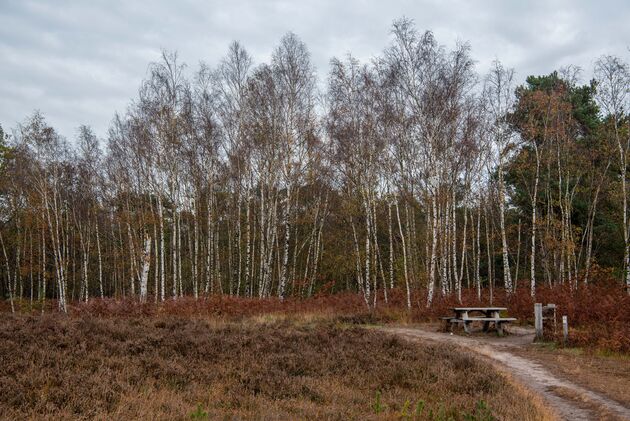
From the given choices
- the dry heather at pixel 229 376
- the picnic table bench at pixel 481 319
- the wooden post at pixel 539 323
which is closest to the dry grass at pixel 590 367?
the wooden post at pixel 539 323

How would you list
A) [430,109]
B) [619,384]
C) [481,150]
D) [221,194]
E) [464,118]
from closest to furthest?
[619,384], [430,109], [464,118], [481,150], [221,194]

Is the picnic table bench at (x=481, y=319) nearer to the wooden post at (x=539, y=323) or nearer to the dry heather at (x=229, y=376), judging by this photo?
the wooden post at (x=539, y=323)

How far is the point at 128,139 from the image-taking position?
27188mm

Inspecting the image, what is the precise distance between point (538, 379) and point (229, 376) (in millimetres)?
5709

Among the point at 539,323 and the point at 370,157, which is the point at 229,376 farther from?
the point at 370,157

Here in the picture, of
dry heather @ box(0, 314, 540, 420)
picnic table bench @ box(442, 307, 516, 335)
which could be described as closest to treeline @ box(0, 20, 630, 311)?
picnic table bench @ box(442, 307, 516, 335)

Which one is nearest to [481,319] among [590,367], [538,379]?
[590,367]

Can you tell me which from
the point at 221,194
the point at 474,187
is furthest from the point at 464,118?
the point at 221,194

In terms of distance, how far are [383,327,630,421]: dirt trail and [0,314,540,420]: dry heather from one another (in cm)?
73

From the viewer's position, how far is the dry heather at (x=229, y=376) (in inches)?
257

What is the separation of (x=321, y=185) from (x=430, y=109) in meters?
10.9

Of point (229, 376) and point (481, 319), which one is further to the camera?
point (481, 319)

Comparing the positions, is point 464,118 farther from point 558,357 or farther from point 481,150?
point 558,357

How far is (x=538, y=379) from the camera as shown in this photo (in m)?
9.48
